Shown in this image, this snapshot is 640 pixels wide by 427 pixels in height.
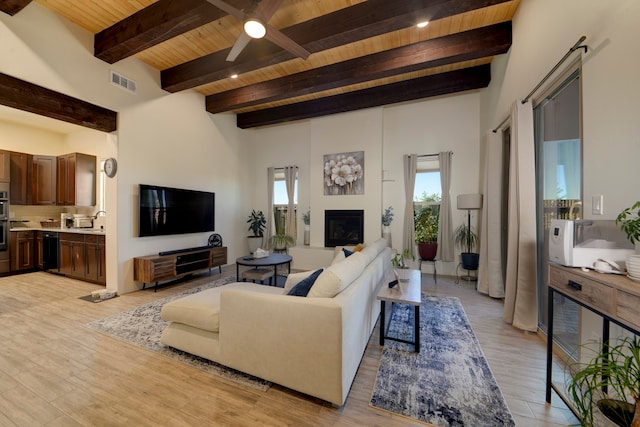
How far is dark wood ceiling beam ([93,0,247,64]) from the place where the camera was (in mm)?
2680

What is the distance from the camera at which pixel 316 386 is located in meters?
1.62

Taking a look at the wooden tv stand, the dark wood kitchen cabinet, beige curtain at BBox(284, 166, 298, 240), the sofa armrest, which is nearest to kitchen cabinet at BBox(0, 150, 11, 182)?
the dark wood kitchen cabinet

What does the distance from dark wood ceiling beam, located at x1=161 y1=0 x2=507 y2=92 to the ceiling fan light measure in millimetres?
846

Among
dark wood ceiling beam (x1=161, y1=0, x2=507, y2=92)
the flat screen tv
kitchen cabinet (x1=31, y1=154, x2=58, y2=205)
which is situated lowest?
the flat screen tv

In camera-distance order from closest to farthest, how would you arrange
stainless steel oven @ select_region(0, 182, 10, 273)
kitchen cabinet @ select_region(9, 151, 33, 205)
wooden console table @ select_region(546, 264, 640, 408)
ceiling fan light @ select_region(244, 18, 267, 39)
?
wooden console table @ select_region(546, 264, 640, 408) < ceiling fan light @ select_region(244, 18, 267, 39) < stainless steel oven @ select_region(0, 182, 10, 273) < kitchen cabinet @ select_region(9, 151, 33, 205)

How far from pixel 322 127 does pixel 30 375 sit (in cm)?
551

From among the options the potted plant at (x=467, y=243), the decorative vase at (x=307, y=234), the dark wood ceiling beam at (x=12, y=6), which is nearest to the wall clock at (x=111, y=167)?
the dark wood ceiling beam at (x=12, y=6)

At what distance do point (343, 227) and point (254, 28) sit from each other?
396cm

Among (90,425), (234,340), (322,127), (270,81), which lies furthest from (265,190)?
(90,425)

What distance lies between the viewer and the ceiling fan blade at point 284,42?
8.42ft

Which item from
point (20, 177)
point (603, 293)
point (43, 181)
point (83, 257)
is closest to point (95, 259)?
point (83, 257)

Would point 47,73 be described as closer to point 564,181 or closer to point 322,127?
point 322,127

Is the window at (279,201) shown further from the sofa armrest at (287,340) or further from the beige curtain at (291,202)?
the sofa armrest at (287,340)

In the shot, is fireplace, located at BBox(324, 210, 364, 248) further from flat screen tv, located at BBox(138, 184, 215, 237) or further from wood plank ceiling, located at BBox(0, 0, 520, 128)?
flat screen tv, located at BBox(138, 184, 215, 237)
